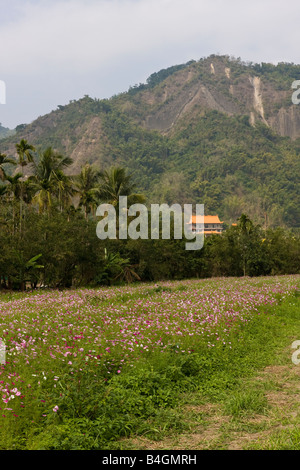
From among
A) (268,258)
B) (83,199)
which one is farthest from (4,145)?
(268,258)

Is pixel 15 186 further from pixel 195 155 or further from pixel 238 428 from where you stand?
pixel 195 155

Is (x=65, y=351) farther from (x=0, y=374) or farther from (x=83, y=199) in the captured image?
(x=83, y=199)

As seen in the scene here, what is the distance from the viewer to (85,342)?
7766 millimetres

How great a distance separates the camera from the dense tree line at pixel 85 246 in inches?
953

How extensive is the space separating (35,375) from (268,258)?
33538mm

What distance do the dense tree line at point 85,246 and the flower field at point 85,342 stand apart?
10.9 metres

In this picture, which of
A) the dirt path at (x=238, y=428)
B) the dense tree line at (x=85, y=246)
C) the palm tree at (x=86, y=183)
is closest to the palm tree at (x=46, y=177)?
the dense tree line at (x=85, y=246)

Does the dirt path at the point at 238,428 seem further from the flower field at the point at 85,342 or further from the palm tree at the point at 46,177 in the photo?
the palm tree at the point at 46,177

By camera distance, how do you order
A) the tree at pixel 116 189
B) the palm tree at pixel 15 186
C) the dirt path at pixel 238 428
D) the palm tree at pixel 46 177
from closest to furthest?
1. the dirt path at pixel 238 428
2. the palm tree at pixel 15 186
3. the palm tree at pixel 46 177
4. the tree at pixel 116 189

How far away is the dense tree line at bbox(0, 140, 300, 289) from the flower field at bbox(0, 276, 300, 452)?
10.9 metres

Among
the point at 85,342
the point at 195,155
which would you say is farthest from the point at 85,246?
the point at 195,155

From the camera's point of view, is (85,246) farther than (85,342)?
Yes

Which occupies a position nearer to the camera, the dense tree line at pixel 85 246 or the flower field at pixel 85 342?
the flower field at pixel 85 342

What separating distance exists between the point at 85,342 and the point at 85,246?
18.6 m
